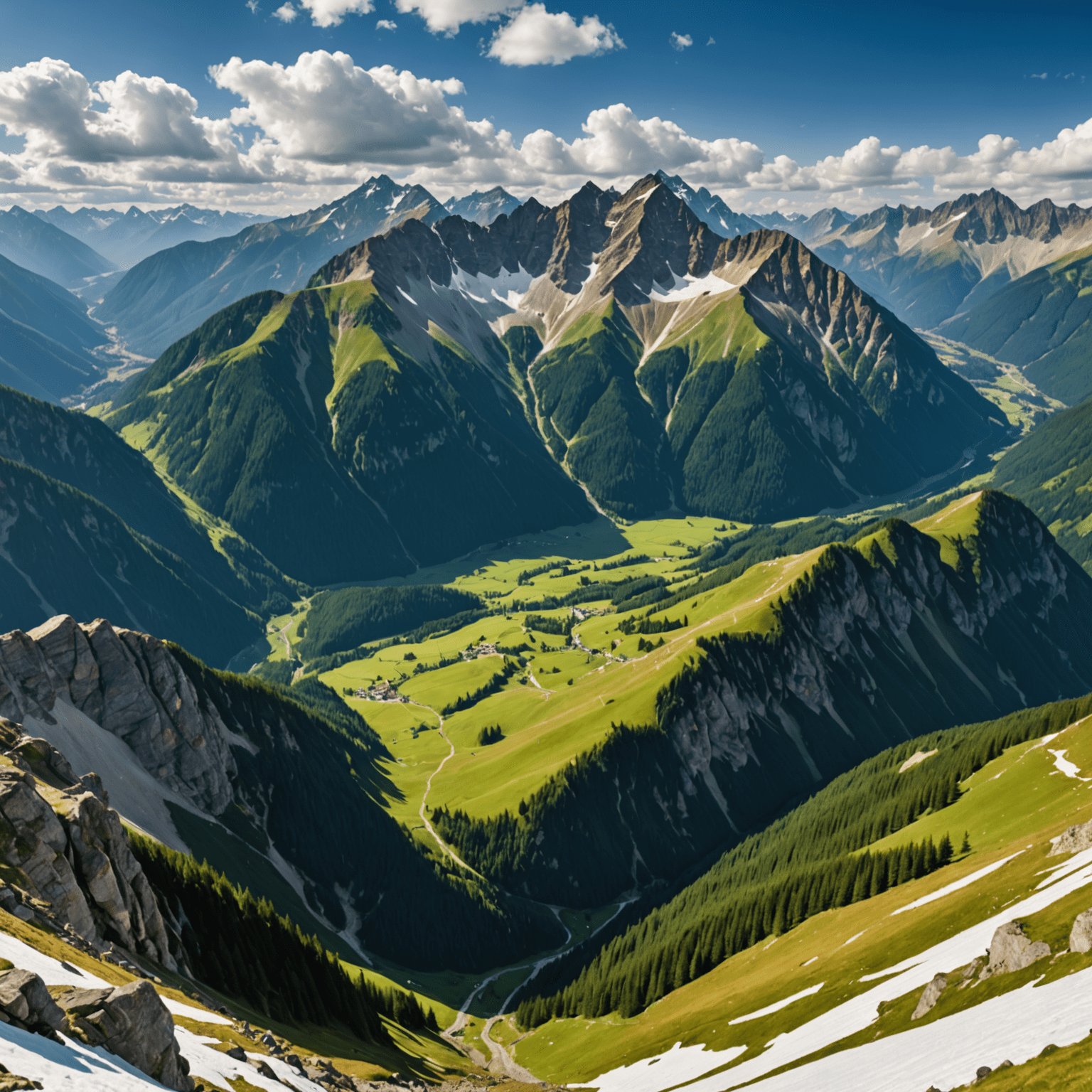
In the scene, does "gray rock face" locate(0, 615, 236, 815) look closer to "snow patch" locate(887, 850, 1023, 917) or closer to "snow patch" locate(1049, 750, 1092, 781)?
"snow patch" locate(887, 850, 1023, 917)

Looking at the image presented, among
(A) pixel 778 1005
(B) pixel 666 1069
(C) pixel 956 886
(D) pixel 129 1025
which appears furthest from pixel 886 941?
(D) pixel 129 1025

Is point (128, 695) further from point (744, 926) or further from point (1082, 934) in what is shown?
point (1082, 934)

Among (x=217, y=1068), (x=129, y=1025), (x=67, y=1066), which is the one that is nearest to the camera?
(x=67, y=1066)

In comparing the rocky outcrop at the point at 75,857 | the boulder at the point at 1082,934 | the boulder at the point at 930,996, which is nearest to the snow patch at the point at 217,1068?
the rocky outcrop at the point at 75,857

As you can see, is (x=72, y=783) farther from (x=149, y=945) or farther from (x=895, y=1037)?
(x=895, y=1037)

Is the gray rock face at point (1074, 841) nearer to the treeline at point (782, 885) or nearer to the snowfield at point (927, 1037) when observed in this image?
the snowfield at point (927, 1037)
